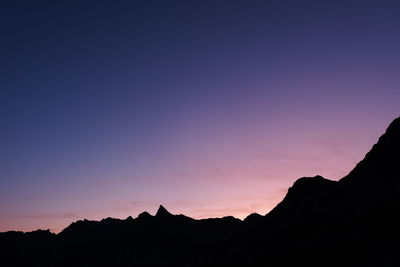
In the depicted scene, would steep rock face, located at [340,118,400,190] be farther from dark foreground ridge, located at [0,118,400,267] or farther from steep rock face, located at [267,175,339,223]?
steep rock face, located at [267,175,339,223]

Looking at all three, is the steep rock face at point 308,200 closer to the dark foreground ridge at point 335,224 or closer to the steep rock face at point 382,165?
the dark foreground ridge at point 335,224

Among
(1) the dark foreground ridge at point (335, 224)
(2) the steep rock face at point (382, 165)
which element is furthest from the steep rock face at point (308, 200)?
(2) the steep rock face at point (382, 165)

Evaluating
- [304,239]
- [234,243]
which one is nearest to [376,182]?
[304,239]

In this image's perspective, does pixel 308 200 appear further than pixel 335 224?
Yes

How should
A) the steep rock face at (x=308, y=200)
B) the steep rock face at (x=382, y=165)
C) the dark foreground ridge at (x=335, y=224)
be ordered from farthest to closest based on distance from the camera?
the steep rock face at (x=308, y=200) → the steep rock face at (x=382, y=165) → the dark foreground ridge at (x=335, y=224)

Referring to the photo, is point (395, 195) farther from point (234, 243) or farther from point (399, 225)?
point (234, 243)

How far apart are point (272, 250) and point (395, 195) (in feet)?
92.8

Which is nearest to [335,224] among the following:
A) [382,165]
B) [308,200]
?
[382,165]

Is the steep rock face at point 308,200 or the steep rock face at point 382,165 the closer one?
the steep rock face at point 382,165

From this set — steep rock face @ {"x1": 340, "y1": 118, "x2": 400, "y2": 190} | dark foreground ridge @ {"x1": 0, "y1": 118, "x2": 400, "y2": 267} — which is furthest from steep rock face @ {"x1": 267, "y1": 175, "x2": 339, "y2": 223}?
steep rock face @ {"x1": 340, "y1": 118, "x2": 400, "y2": 190}

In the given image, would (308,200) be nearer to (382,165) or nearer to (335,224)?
(335,224)

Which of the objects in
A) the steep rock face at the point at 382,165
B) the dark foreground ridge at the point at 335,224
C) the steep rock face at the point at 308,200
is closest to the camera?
the dark foreground ridge at the point at 335,224

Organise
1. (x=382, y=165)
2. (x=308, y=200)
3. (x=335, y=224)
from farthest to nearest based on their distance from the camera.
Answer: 1. (x=308, y=200)
2. (x=382, y=165)
3. (x=335, y=224)

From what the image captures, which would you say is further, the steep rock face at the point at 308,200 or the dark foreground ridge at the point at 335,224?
the steep rock face at the point at 308,200
